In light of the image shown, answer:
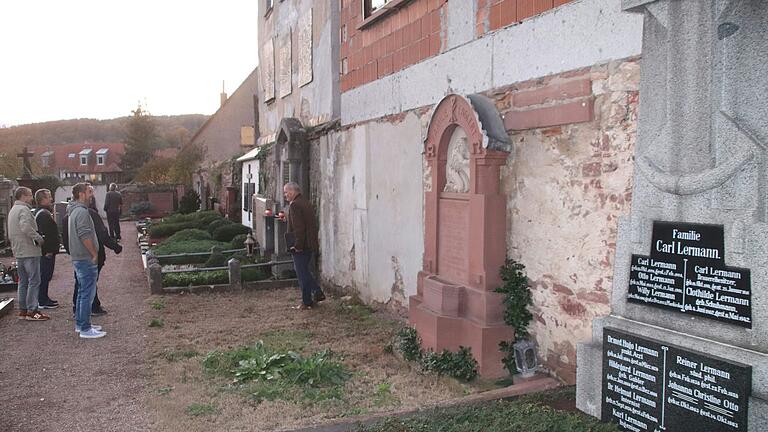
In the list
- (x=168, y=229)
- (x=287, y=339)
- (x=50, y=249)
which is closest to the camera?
(x=287, y=339)

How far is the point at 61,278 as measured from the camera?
12.9 meters

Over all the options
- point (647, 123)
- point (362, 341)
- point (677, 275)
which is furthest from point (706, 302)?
point (362, 341)

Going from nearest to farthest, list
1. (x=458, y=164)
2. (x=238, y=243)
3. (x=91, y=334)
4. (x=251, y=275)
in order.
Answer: (x=458, y=164)
(x=91, y=334)
(x=251, y=275)
(x=238, y=243)

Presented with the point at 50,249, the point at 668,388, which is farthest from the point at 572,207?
the point at 50,249

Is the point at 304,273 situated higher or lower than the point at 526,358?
higher

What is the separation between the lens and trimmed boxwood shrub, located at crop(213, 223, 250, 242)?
1781 cm

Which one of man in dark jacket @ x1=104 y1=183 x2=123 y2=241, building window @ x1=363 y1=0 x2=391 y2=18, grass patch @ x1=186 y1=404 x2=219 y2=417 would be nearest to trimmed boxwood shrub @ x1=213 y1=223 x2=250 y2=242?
man in dark jacket @ x1=104 y1=183 x2=123 y2=241

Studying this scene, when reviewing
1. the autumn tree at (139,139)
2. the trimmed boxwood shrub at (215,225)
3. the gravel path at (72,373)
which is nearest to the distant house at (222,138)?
the trimmed boxwood shrub at (215,225)

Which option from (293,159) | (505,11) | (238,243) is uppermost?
(505,11)

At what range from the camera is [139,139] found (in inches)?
2265

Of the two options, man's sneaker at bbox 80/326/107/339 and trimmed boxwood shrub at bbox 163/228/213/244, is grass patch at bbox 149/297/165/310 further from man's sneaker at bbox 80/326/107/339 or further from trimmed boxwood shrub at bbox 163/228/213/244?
trimmed boxwood shrub at bbox 163/228/213/244

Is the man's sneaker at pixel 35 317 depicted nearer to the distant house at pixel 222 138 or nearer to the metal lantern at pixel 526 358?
the metal lantern at pixel 526 358

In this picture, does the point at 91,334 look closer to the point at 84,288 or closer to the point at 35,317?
the point at 84,288

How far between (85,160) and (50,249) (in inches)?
2720
